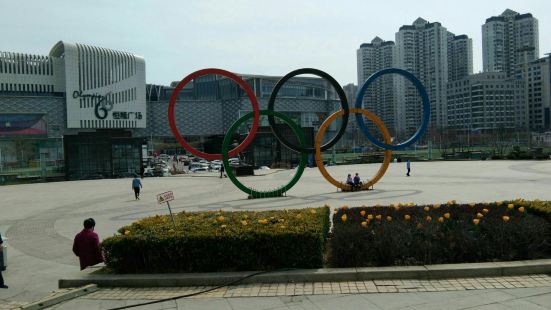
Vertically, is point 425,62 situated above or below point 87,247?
above

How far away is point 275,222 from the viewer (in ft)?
31.8

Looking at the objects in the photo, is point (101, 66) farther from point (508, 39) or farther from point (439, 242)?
point (508, 39)

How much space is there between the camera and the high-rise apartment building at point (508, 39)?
132 metres

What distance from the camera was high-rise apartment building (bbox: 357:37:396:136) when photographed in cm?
12888

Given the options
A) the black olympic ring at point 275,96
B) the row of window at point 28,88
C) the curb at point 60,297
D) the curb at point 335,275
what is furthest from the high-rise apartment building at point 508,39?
the curb at point 60,297

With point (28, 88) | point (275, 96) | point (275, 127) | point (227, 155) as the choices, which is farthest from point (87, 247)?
point (28, 88)

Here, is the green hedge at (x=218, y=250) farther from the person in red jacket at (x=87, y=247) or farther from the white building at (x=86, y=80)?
the white building at (x=86, y=80)

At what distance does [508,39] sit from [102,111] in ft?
382

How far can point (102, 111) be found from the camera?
92.8 metres

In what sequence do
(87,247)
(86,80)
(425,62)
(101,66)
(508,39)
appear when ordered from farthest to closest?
(508,39)
(425,62)
(101,66)
(86,80)
(87,247)

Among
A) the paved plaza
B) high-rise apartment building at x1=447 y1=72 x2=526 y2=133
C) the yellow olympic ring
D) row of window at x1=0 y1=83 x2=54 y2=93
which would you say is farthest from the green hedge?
high-rise apartment building at x1=447 y1=72 x2=526 y2=133

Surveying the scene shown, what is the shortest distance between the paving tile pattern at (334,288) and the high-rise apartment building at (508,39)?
141m

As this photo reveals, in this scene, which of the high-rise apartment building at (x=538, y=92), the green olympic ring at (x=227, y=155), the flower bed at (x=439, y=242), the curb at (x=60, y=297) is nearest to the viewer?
the curb at (x=60, y=297)

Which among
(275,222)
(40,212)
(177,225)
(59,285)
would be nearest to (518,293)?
(275,222)
